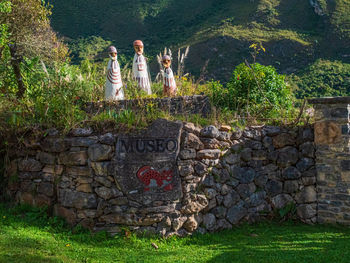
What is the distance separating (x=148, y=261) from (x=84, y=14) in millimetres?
22025

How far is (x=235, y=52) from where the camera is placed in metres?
17.5

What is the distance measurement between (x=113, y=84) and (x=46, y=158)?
1.85 m

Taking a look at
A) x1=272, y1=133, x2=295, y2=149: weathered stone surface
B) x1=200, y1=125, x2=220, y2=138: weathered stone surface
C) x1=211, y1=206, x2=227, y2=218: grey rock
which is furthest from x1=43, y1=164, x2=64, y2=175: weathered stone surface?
x1=272, y1=133, x2=295, y2=149: weathered stone surface

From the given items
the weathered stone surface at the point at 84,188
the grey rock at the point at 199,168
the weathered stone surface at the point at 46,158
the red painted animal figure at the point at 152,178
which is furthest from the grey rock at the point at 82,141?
the grey rock at the point at 199,168

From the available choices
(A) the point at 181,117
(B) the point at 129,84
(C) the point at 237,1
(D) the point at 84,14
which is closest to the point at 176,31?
(C) the point at 237,1

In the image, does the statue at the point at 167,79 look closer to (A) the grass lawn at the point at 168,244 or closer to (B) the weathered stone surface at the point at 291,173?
(B) the weathered stone surface at the point at 291,173

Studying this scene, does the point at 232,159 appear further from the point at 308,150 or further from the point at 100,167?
the point at 100,167

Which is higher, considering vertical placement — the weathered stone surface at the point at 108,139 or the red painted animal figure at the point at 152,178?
the weathered stone surface at the point at 108,139

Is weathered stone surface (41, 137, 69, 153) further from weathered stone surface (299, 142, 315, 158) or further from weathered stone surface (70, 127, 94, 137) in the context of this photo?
weathered stone surface (299, 142, 315, 158)

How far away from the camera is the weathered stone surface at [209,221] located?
17.1 ft

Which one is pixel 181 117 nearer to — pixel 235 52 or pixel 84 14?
pixel 235 52

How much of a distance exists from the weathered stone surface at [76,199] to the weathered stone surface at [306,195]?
127 inches

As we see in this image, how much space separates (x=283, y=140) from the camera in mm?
5645

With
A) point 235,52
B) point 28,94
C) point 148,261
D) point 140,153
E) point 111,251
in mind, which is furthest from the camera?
point 235,52
